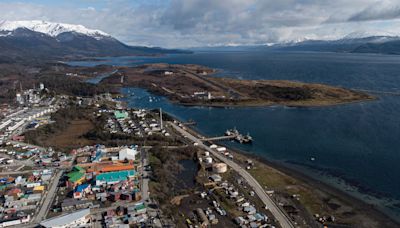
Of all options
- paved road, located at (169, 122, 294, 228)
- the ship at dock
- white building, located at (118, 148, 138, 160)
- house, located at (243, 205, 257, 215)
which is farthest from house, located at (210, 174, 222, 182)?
the ship at dock

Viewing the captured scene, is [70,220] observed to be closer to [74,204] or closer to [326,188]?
[74,204]

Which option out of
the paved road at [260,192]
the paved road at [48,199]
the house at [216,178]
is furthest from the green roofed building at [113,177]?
the paved road at [260,192]

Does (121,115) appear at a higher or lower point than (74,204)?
higher

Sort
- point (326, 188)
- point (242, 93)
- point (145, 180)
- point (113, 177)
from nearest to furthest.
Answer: point (113, 177)
point (145, 180)
point (326, 188)
point (242, 93)

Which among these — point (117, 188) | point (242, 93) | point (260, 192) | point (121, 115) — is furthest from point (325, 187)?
point (242, 93)

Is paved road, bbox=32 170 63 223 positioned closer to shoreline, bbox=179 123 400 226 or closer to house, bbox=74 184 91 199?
house, bbox=74 184 91 199

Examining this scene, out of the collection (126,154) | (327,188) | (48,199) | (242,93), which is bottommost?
(327,188)
